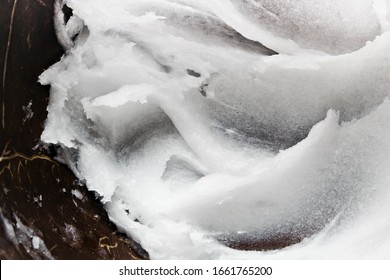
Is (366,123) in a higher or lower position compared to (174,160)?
higher

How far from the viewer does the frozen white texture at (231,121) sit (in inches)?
40.8

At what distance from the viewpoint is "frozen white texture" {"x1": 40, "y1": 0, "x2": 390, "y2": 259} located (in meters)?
1.04

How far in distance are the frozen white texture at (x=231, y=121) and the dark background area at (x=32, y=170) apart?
3 centimetres

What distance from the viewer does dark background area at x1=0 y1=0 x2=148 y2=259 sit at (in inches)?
40.0

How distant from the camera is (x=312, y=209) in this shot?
1059mm

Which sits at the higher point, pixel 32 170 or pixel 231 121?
pixel 231 121

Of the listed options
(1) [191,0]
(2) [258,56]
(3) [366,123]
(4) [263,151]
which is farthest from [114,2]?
(3) [366,123]

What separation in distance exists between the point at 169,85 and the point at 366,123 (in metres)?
0.40

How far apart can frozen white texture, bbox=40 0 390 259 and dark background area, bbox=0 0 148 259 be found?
0.11ft

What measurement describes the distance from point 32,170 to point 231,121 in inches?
16.2

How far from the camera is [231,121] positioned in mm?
1089

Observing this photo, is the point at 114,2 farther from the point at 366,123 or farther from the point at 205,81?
the point at 366,123

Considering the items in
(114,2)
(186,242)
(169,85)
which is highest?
(114,2)

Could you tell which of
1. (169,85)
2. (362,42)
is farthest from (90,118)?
(362,42)
